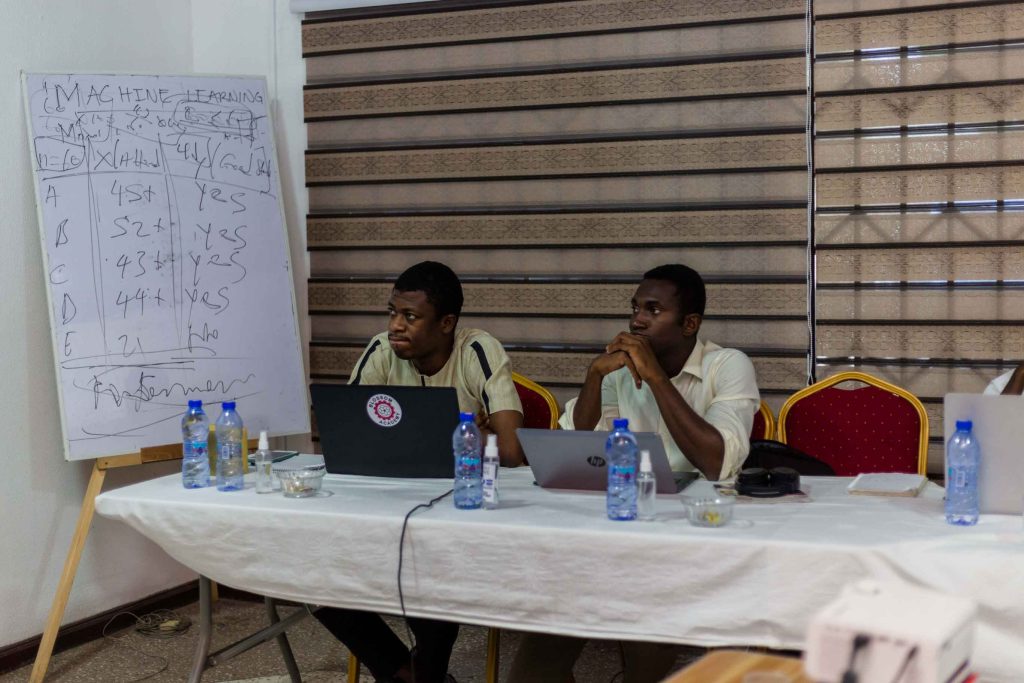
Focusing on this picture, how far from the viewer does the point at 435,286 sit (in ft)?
9.61

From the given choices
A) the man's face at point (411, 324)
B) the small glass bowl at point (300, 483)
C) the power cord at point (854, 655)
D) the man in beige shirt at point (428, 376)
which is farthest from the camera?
the man's face at point (411, 324)

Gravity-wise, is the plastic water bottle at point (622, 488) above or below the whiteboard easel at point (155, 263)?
below

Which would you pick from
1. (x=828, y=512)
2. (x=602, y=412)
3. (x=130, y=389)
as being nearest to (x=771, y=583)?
(x=828, y=512)

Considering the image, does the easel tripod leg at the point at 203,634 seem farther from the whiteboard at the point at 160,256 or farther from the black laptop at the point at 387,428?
the whiteboard at the point at 160,256

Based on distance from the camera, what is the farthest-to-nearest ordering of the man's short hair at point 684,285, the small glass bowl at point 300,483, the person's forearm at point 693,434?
1. the man's short hair at point 684,285
2. the person's forearm at point 693,434
3. the small glass bowl at point 300,483

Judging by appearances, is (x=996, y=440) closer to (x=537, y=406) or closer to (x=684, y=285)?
(x=684, y=285)

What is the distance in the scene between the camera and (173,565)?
4.02 metres

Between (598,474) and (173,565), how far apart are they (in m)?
2.44

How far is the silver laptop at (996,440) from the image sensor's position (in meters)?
1.86

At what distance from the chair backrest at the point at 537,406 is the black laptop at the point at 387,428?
2.75ft

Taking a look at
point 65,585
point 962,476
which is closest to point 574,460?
point 962,476

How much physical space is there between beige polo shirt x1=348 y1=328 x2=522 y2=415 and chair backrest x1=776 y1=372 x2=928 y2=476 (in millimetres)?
888

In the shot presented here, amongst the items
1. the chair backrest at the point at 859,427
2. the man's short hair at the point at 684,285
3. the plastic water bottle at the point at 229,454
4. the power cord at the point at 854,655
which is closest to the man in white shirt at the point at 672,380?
the man's short hair at the point at 684,285

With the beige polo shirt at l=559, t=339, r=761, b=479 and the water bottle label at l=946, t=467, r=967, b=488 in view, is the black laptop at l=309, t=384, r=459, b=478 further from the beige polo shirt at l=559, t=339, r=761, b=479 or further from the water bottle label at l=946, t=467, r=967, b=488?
the water bottle label at l=946, t=467, r=967, b=488
